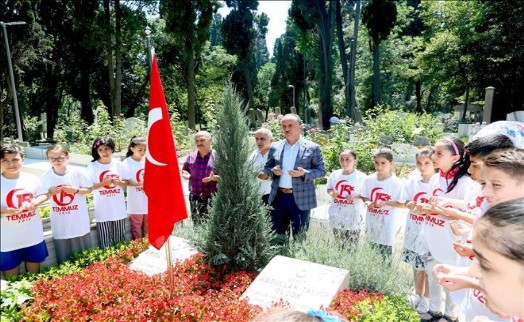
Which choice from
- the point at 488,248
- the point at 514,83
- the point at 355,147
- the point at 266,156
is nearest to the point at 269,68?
the point at 514,83

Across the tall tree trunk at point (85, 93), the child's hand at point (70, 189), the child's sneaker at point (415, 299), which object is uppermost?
the tall tree trunk at point (85, 93)

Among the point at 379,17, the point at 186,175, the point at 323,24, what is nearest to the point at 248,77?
the point at 323,24

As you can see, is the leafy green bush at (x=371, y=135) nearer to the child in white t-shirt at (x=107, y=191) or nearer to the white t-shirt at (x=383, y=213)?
the white t-shirt at (x=383, y=213)

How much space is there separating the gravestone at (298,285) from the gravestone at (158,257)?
1179mm

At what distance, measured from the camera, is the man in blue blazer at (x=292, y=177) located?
462cm

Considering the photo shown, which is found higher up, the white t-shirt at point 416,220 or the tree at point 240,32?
the tree at point 240,32

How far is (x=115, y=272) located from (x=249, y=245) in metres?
1.42

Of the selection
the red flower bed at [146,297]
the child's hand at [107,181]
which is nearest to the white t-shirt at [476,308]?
the red flower bed at [146,297]

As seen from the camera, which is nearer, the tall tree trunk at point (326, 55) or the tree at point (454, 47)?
the tree at point (454, 47)

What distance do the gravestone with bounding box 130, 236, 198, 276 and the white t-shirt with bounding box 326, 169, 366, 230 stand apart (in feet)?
5.65

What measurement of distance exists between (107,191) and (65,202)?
52 centimetres

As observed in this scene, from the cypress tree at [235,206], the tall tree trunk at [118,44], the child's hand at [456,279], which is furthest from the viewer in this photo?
the tall tree trunk at [118,44]

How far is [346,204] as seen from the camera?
444cm

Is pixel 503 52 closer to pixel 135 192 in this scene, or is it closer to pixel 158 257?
pixel 135 192
